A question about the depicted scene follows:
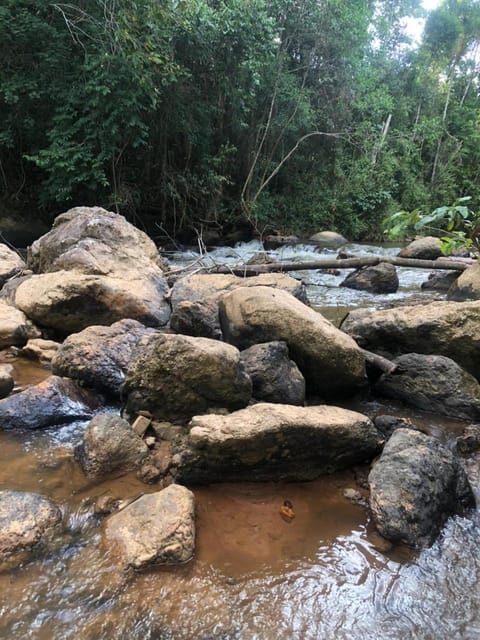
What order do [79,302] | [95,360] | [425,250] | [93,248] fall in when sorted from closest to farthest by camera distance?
[95,360] → [79,302] → [93,248] → [425,250]

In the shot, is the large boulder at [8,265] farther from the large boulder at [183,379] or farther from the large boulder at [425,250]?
the large boulder at [425,250]

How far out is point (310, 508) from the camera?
240cm

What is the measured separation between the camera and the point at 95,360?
341 cm

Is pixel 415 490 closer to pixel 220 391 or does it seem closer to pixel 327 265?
pixel 220 391

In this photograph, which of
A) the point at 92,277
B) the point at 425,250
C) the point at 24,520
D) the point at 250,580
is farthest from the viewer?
the point at 425,250

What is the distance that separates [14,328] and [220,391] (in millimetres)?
2470

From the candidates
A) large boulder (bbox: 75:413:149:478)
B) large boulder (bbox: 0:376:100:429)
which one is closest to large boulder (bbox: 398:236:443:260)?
large boulder (bbox: 0:376:100:429)

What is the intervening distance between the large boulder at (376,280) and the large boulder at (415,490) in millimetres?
5215

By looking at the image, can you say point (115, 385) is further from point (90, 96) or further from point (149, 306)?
point (90, 96)

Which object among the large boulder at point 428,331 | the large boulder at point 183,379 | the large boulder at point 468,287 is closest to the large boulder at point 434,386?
the large boulder at point 428,331

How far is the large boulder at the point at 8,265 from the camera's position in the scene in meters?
6.11

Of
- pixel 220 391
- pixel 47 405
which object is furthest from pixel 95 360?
pixel 220 391

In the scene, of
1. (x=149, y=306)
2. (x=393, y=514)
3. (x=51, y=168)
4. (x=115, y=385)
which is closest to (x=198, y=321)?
(x=149, y=306)

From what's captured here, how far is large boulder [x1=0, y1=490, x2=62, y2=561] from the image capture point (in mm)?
1946
